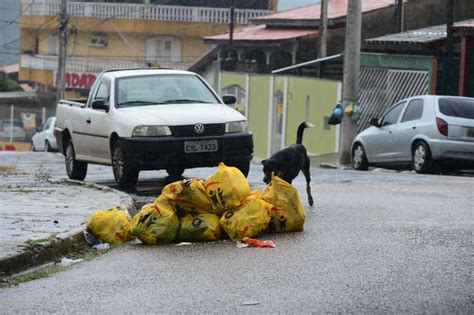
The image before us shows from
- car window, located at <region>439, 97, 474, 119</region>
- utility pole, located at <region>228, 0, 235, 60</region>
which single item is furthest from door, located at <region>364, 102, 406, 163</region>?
utility pole, located at <region>228, 0, 235, 60</region>

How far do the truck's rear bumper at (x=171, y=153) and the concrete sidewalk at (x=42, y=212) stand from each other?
0.62 m

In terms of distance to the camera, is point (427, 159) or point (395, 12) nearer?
point (427, 159)

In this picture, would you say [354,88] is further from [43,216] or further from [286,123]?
[43,216]

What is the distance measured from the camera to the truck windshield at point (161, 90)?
16031 mm

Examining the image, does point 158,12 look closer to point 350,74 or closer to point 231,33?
point 231,33

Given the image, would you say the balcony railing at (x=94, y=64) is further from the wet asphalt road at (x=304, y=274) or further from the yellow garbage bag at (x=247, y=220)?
the yellow garbage bag at (x=247, y=220)

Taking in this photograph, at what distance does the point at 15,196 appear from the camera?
14.0m

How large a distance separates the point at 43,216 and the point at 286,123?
26.3 metres

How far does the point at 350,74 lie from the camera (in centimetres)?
2625

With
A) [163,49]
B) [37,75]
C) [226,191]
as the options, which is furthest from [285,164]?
[37,75]

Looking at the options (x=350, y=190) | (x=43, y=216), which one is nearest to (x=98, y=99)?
(x=350, y=190)

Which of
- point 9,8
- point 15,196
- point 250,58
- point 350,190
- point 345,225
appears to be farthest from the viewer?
point 9,8

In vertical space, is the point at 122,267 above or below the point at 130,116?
below

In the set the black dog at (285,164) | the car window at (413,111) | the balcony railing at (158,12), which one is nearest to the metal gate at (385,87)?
the car window at (413,111)
